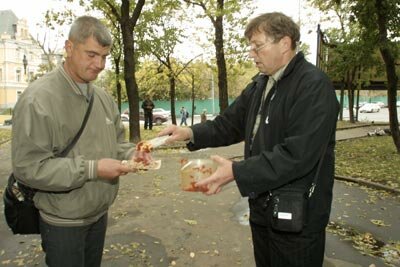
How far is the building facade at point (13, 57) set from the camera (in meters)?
65.1

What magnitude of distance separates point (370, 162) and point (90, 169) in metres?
10.5

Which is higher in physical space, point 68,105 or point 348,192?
point 68,105

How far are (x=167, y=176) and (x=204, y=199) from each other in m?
2.37

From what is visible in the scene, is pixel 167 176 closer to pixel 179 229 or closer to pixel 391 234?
pixel 179 229

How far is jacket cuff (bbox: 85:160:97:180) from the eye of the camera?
7.98ft

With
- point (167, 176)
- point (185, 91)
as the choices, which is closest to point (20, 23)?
point (185, 91)

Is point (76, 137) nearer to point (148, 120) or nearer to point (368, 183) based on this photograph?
point (368, 183)

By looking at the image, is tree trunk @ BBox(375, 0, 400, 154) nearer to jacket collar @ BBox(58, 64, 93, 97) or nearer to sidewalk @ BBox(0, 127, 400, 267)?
sidewalk @ BBox(0, 127, 400, 267)

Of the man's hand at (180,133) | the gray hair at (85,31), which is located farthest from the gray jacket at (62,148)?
the man's hand at (180,133)

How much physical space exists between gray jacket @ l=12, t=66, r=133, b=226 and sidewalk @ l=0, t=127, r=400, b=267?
2369mm

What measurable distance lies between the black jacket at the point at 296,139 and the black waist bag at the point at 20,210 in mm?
1396

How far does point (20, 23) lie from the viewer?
73.6m

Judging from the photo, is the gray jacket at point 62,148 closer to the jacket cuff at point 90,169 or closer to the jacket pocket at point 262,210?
the jacket cuff at point 90,169

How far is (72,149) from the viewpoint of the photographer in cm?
254
